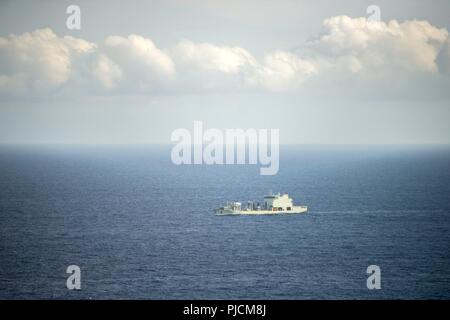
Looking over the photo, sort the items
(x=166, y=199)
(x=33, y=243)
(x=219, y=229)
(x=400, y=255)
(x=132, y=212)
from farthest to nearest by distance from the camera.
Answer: (x=166, y=199) → (x=132, y=212) → (x=219, y=229) → (x=33, y=243) → (x=400, y=255)

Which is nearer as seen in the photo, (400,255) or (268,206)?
(400,255)

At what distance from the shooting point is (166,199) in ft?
554

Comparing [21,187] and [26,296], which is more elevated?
[21,187]

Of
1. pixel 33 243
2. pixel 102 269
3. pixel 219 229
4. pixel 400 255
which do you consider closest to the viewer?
pixel 102 269

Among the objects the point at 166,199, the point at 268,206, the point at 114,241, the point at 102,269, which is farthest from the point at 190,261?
the point at 166,199

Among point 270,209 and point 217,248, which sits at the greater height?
point 270,209

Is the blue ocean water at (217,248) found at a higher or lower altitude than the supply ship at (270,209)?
lower

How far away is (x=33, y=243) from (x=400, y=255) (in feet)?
178

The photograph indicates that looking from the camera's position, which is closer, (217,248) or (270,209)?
(217,248)

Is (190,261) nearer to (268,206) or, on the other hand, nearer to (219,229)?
(219,229)

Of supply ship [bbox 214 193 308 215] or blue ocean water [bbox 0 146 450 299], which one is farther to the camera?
supply ship [bbox 214 193 308 215]

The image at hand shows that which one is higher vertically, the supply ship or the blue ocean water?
the supply ship

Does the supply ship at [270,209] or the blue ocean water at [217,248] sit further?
the supply ship at [270,209]
